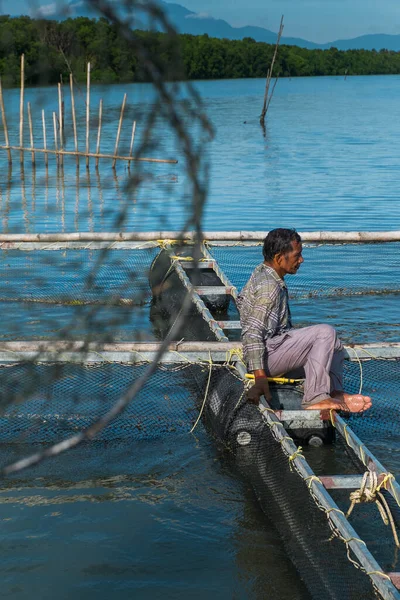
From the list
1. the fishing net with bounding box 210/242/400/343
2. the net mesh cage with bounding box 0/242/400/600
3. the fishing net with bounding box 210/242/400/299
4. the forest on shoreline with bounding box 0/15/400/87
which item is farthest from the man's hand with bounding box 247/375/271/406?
the fishing net with bounding box 210/242/400/299

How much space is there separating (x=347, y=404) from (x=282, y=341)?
0.54m

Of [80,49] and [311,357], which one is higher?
[80,49]

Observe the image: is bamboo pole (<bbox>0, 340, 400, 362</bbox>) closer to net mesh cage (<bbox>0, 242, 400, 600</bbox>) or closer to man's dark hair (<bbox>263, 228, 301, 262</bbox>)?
net mesh cage (<bbox>0, 242, 400, 600</bbox>)

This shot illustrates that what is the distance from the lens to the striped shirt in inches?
195

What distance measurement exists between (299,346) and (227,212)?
1159 cm

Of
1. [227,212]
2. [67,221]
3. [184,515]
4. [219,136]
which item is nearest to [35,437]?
[184,515]

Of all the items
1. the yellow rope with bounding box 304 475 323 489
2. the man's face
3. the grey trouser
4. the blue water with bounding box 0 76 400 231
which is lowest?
the blue water with bounding box 0 76 400 231

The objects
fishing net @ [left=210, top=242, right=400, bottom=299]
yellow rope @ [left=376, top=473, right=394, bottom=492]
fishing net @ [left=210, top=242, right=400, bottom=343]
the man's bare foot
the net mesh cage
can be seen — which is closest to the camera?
the net mesh cage

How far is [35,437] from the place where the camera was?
544 cm

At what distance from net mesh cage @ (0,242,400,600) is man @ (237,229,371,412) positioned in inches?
10.5

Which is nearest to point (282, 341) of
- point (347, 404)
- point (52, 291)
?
point (347, 404)

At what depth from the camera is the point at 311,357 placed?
4941mm

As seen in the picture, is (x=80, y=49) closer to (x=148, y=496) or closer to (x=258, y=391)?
(x=258, y=391)

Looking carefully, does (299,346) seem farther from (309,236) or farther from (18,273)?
(18,273)
